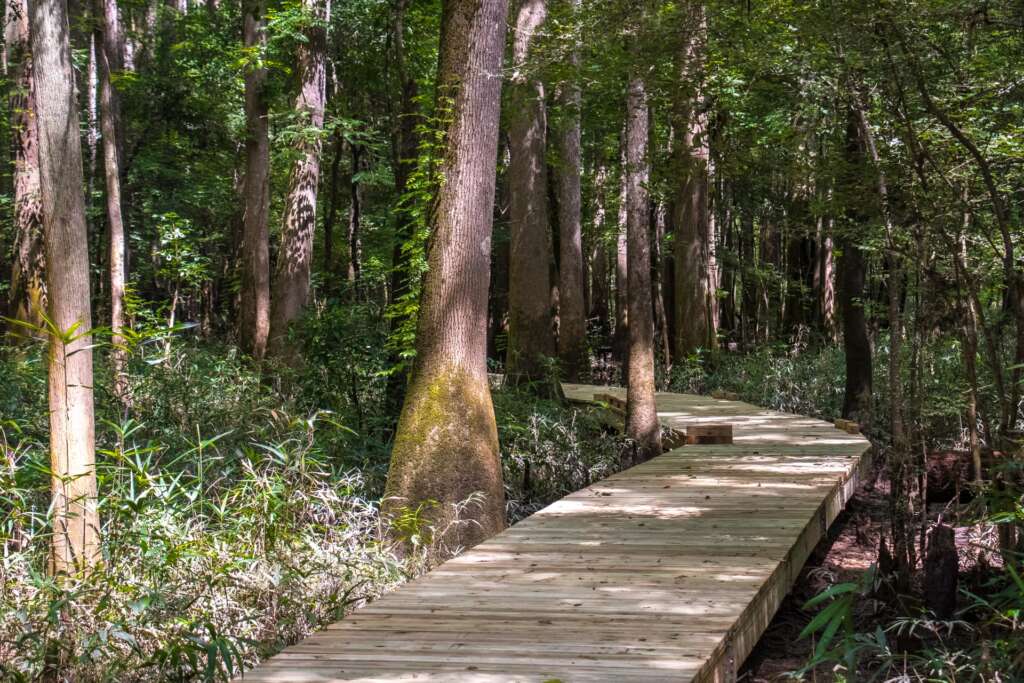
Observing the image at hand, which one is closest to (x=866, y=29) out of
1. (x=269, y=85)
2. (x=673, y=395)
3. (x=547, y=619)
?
(x=547, y=619)

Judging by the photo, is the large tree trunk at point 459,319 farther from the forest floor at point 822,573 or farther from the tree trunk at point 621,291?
the tree trunk at point 621,291

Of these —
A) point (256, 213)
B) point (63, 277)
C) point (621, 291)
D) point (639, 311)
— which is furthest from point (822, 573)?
point (621, 291)

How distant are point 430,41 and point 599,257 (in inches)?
392

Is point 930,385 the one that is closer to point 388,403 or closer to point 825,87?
point 825,87

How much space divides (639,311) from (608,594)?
635cm

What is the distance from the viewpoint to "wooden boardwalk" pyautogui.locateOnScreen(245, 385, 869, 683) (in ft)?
13.0

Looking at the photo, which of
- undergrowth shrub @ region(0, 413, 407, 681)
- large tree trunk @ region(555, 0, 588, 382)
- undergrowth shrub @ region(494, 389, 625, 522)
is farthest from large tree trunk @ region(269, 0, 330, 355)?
undergrowth shrub @ region(0, 413, 407, 681)

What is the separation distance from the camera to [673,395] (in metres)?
17.4

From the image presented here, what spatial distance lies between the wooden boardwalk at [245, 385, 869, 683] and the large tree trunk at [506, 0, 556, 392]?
7.40m

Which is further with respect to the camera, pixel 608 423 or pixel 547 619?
pixel 608 423

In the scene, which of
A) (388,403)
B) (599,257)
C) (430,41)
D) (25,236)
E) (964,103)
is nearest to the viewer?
(964,103)

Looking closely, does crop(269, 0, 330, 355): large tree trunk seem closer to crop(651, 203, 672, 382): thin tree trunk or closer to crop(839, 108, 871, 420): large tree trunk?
crop(839, 108, 871, 420): large tree trunk

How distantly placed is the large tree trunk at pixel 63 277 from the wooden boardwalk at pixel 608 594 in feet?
6.04

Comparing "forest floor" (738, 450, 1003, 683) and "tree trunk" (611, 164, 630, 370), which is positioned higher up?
"tree trunk" (611, 164, 630, 370)
